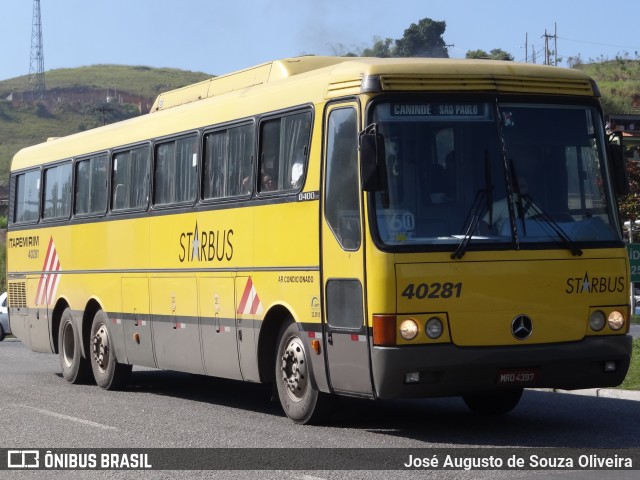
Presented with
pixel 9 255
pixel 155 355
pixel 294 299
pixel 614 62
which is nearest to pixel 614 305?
pixel 294 299

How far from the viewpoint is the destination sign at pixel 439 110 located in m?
11.8

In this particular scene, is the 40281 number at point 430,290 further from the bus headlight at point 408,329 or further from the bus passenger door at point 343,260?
the bus passenger door at point 343,260

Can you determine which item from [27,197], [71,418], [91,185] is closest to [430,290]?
[71,418]

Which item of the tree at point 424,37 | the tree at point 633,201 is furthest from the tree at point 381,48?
the tree at point 633,201

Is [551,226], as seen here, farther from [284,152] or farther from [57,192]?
[57,192]

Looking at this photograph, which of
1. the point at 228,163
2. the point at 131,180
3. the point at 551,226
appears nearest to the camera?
the point at 551,226

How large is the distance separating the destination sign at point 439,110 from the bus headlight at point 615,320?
2116mm

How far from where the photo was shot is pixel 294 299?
12938mm

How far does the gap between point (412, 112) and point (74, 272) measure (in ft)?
28.8

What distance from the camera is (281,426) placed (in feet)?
42.9

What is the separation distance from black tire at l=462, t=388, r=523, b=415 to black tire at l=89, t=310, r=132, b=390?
18.7 ft

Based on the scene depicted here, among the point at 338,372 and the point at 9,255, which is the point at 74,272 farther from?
the point at 338,372

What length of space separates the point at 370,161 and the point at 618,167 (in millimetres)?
2586

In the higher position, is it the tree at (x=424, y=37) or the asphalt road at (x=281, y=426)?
the tree at (x=424, y=37)
